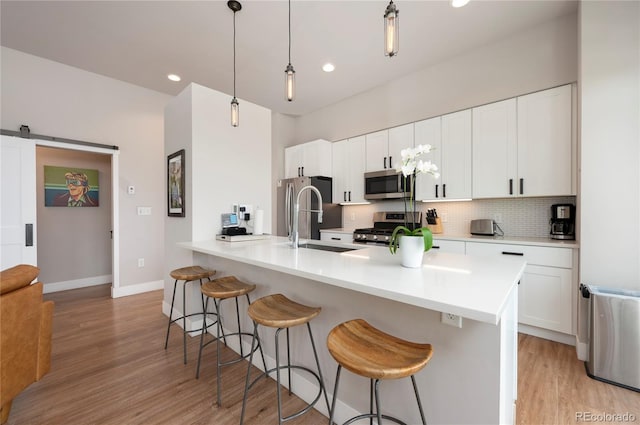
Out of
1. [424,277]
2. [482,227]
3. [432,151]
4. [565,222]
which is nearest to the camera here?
[424,277]

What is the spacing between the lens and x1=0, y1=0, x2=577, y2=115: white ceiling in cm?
250

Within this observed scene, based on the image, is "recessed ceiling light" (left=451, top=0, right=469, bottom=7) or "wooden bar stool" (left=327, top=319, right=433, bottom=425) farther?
"recessed ceiling light" (left=451, top=0, right=469, bottom=7)

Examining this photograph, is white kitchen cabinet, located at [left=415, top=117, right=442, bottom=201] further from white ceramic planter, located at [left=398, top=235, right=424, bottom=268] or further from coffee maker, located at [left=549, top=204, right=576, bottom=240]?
white ceramic planter, located at [left=398, top=235, right=424, bottom=268]

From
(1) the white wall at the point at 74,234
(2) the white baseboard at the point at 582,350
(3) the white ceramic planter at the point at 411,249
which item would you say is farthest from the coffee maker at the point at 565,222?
(1) the white wall at the point at 74,234

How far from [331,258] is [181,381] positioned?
4.85ft

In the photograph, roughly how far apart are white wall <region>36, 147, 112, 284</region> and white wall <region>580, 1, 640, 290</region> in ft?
20.4

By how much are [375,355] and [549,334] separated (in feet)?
8.35

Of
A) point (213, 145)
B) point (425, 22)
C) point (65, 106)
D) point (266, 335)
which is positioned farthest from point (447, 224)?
point (65, 106)

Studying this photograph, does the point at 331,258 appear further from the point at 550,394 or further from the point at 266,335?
the point at 550,394

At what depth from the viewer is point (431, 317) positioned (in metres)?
1.20

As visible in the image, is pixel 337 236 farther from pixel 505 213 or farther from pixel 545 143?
pixel 545 143

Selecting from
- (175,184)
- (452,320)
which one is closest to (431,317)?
(452,320)

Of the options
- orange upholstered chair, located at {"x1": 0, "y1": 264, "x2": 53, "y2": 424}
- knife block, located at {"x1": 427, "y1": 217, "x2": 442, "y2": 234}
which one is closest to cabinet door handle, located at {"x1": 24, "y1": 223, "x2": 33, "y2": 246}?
orange upholstered chair, located at {"x1": 0, "y1": 264, "x2": 53, "y2": 424}

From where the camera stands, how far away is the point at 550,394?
1791 millimetres
